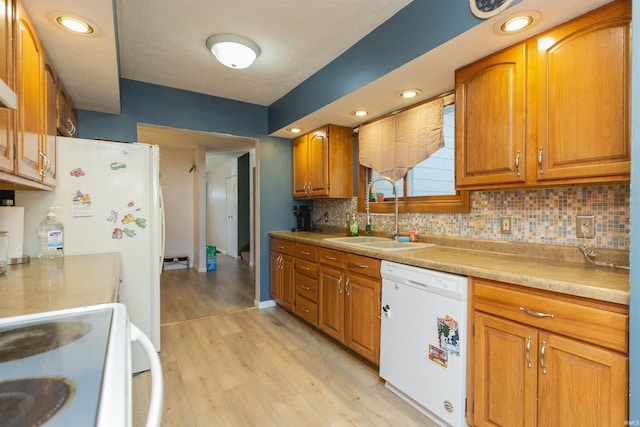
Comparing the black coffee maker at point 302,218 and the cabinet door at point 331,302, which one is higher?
the black coffee maker at point 302,218

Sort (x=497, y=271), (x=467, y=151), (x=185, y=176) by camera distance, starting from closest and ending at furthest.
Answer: (x=497, y=271) → (x=467, y=151) → (x=185, y=176)

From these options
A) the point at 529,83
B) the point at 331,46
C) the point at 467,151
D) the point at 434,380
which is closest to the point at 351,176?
the point at 331,46

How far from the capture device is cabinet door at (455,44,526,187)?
1.63 metres

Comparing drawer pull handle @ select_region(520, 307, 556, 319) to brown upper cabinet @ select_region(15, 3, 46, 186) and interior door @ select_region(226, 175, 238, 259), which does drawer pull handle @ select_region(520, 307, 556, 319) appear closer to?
brown upper cabinet @ select_region(15, 3, 46, 186)

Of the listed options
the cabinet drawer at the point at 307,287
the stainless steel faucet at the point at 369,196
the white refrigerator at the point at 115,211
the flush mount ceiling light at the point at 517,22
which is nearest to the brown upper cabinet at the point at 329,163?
the stainless steel faucet at the point at 369,196

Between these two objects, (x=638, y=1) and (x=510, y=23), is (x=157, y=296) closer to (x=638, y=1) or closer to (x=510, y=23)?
(x=510, y=23)

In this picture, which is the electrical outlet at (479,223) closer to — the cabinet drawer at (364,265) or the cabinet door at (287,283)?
the cabinet drawer at (364,265)

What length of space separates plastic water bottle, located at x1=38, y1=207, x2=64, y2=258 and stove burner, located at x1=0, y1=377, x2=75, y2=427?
5.76 ft

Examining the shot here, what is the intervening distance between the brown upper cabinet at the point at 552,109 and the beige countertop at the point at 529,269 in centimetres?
42

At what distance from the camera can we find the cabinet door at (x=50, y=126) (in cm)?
171

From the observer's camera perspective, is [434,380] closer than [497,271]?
No

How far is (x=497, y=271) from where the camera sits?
1.43 meters

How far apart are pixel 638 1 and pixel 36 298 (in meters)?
2.21

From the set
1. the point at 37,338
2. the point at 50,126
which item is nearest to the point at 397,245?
the point at 37,338
